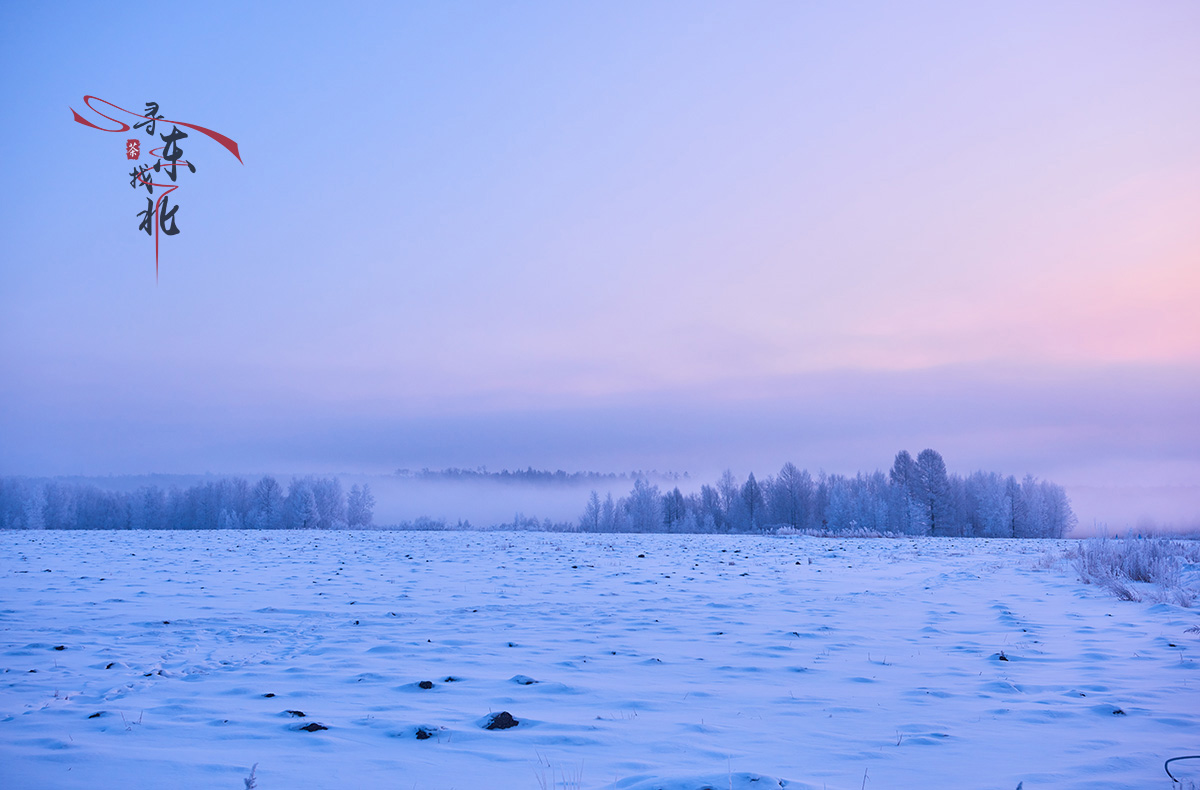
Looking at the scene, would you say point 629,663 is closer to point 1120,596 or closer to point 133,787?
point 133,787

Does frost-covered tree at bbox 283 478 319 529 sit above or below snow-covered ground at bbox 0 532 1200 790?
below

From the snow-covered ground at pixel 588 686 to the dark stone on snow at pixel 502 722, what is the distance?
120 mm

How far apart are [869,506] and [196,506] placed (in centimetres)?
11378

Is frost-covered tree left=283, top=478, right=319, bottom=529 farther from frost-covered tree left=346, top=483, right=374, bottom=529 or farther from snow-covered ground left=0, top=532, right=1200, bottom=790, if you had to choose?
snow-covered ground left=0, top=532, right=1200, bottom=790

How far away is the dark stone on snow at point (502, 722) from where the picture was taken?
5207 millimetres

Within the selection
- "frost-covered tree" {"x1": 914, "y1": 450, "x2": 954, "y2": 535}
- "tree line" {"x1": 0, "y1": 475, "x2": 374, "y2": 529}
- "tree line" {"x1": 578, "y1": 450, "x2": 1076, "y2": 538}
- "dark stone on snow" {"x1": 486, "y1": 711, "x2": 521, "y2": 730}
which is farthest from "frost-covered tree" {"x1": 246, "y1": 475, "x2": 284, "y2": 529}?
"dark stone on snow" {"x1": 486, "y1": 711, "x2": 521, "y2": 730}

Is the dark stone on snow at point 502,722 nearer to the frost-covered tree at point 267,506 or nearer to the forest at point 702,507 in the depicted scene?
the forest at point 702,507

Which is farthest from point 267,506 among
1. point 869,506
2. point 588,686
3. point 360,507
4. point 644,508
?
point 588,686

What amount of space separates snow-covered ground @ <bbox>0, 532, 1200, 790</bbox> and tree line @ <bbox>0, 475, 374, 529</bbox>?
8189 cm

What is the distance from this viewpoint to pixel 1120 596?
1240cm

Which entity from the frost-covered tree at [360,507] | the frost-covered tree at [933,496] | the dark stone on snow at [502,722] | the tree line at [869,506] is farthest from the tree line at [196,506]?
the dark stone on snow at [502,722]

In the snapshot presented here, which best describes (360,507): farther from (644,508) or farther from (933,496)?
(933,496)

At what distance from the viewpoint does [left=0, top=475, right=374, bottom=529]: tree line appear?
9256 centimetres

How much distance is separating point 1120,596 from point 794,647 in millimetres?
8661
